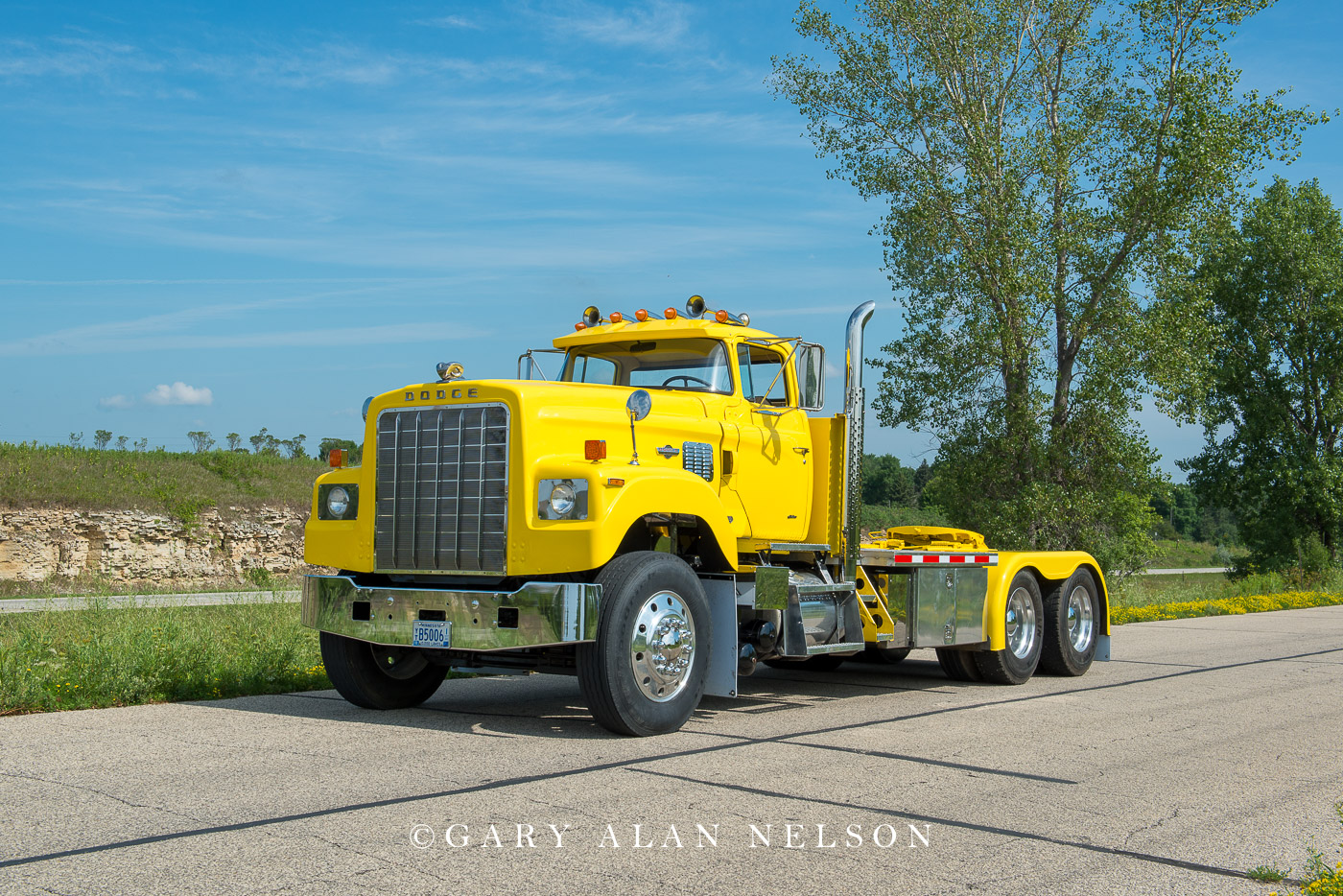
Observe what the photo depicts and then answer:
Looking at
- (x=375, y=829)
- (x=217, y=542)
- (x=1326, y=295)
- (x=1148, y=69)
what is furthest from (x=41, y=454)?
(x=1326, y=295)

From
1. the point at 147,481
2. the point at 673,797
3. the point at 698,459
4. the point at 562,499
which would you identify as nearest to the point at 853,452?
the point at 698,459

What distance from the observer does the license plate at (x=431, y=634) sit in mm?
7949

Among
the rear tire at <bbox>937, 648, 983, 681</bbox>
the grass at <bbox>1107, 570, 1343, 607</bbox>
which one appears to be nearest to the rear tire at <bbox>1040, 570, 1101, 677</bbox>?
the rear tire at <bbox>937, 648, 983, 681</bbox>

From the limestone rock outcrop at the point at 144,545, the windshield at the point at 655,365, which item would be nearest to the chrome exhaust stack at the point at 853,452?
the windshield at the point at 655,365

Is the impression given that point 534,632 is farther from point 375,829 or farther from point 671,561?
point 375,829

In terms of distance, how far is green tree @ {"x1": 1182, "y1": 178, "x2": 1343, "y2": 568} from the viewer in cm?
4062

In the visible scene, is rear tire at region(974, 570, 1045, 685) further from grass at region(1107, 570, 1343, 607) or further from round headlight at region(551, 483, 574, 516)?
grass at region(1107, 570, 1343, 607)

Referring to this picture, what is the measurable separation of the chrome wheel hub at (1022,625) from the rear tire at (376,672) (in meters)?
5.53

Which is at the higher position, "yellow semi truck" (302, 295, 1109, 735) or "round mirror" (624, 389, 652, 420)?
"round mirror" (624, 389, 652, 420)

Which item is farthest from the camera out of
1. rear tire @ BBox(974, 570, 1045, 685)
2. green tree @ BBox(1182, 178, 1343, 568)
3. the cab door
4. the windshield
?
green tree @ BBox(1182, 178, 1343, 568)

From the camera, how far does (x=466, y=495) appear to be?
8211mm

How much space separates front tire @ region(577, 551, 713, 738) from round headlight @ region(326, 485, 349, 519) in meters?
2.26

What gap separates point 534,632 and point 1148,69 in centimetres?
2467

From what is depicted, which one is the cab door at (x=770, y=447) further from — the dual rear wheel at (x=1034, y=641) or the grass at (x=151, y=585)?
the grass at (x=151, y=585)
